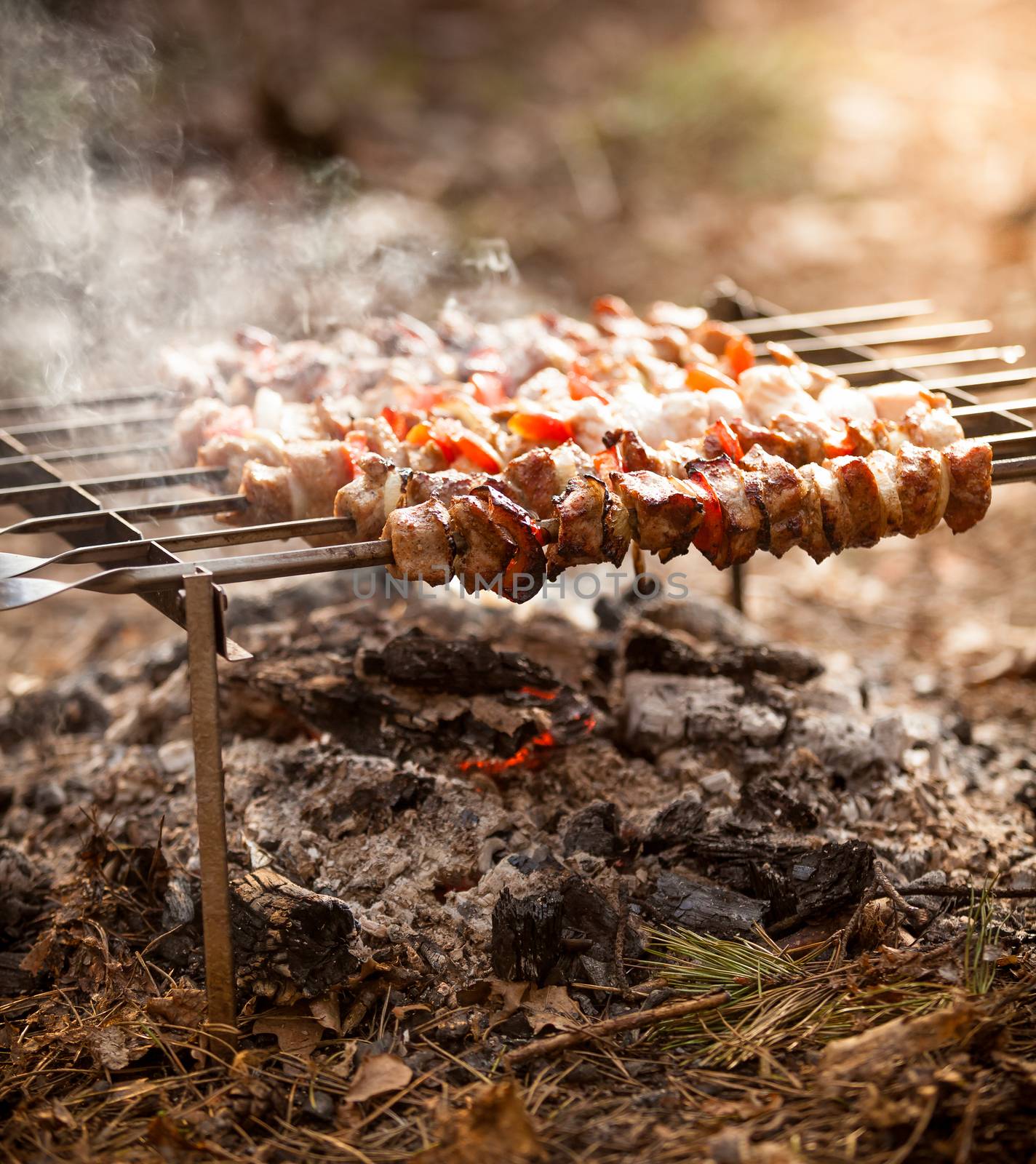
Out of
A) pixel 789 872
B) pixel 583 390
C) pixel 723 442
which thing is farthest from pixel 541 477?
pixel 789 872

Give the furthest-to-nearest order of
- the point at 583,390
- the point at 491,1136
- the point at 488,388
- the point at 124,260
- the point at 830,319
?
1. the point at 124,260
2. the point at 830,319
3. the point at 488,388
4. the point at 583,390
5. the point at 491,1136

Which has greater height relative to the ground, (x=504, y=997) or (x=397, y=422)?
(x=397, y=422)

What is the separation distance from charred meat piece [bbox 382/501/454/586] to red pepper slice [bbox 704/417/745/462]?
917 millimetres

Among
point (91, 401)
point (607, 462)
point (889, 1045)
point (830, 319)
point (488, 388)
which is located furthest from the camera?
point (830, 319)

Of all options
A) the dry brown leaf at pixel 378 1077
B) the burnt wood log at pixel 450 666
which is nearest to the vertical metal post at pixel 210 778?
the dry brown leaf at pixel 378 1077

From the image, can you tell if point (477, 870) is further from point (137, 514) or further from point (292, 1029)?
point (137, 514)

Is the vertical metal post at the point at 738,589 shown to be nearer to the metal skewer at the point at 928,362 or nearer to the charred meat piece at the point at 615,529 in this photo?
the metal skewer at the point at 928,362

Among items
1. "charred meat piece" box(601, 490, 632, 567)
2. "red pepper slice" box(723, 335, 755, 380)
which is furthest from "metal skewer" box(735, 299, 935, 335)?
"charred meat piece" box(601, 490, 632, 567)

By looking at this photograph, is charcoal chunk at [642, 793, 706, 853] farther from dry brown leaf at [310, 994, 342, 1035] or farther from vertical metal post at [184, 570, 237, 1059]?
vertical metal post at [184, 570, 237, 1059]

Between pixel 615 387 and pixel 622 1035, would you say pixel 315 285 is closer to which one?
pixel 615 387

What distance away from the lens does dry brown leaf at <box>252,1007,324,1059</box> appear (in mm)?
2975

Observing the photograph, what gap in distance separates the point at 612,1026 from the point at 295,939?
0.94 meters

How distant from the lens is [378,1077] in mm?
2795

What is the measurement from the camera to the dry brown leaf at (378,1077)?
2.76m
